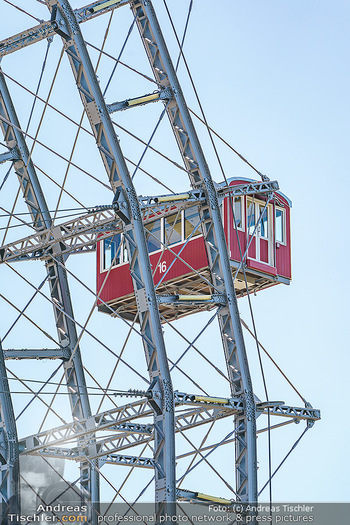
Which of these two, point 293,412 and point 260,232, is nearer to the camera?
point 293,412

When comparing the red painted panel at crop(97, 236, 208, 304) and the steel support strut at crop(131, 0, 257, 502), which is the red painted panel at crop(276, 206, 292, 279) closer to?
the red painted panel at crop(97, 236, 208, 304)

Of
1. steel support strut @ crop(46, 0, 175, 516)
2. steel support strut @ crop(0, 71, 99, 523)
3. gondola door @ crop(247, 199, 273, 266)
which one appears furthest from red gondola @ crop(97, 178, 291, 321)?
steel support strut @ crop(46, 0, 175, 516)

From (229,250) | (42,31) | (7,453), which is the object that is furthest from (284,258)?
(7,453)

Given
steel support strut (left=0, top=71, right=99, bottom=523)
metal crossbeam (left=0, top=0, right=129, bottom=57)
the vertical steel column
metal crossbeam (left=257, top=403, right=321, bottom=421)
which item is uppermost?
metal crossbeam (left=0, top=0, right=129, bottom=57)

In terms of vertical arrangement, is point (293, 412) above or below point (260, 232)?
below

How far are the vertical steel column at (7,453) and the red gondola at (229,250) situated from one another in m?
5.00

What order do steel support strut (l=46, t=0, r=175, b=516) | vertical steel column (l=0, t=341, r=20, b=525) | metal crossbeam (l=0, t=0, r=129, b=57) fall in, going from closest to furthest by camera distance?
1. steel support strut (l=46, t=0, r=175, b=516)
2. vertical steel column (l=0, t=341, r=20, b=525)
3. metal crossbeam (l=0, t=0, r=129, b=57)

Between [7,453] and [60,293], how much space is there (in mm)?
7298

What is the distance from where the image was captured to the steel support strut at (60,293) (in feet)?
125

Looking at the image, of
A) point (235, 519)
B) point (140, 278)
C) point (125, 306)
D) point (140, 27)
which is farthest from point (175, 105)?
point (235, 519)

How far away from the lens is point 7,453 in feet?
107

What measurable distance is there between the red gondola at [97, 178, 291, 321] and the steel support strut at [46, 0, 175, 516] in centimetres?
378

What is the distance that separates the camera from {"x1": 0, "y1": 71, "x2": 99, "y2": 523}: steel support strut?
1505 inches

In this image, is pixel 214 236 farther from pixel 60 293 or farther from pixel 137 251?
pixel 60 293
